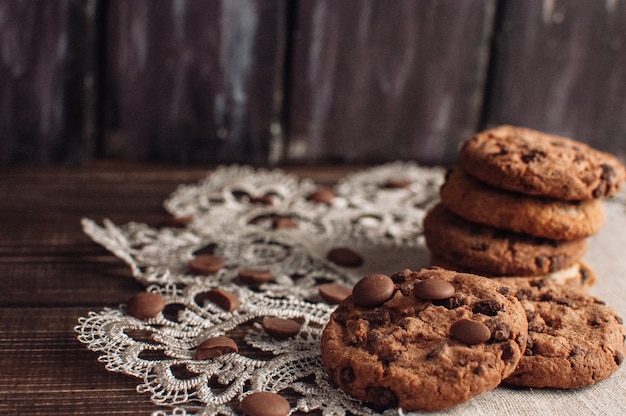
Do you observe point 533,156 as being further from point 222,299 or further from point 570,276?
point 222,299

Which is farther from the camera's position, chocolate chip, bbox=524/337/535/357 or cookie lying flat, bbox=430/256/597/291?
cookie lying flat, bbox=430/256/597/291

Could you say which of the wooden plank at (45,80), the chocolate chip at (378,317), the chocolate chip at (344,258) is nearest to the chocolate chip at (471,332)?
the chocolate chip at (378,317)

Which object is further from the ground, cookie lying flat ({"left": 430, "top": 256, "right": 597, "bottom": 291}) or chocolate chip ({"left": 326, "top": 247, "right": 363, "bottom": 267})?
cookie lying flat ({"left": 430, "top": 256, "right": 597, "bottom": 291})

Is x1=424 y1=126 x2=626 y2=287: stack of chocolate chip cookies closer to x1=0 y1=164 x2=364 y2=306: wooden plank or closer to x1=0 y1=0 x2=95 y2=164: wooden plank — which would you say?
x1=0 y1=164 x2=364 y2=306: wooden plank

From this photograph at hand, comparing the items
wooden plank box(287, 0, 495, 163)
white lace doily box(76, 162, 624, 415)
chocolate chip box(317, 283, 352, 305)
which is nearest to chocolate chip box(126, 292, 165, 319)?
white lace doily box(76, 162, 624, 415)

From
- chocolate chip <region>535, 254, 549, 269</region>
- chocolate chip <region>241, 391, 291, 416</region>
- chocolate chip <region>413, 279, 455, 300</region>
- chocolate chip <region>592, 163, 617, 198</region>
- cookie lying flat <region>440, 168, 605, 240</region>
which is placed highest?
chocolate chip <region>592, 163, 617, 198</region>
